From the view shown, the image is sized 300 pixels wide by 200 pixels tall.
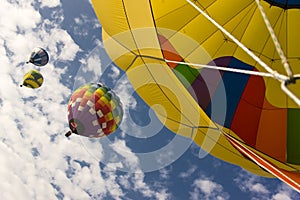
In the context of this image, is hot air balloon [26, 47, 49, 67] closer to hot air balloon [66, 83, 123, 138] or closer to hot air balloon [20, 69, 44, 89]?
hot air balloon [20, 69, 44, 89]

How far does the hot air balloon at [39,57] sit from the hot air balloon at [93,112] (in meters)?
9.02

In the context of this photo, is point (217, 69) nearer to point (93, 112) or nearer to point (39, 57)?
point (93, 112)

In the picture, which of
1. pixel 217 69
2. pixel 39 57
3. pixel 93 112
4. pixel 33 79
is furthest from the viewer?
pixel 39 57

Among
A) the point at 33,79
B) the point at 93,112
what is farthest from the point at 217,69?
the point at 33,79

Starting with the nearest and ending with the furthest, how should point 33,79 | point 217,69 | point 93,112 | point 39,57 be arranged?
point 217,69, point 93,112, point 33,79, point 39,57

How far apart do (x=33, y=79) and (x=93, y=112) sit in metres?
9.32

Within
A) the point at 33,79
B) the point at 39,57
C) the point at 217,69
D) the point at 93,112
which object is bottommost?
the point at 93,112

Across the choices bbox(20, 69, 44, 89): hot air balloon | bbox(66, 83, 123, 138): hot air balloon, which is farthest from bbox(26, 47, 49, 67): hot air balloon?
bbox(66, 83, 123, 138): hot air balloon

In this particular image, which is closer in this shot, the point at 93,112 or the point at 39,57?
the point at 93,112

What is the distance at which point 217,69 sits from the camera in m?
6.62

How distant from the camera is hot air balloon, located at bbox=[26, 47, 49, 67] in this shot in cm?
1711

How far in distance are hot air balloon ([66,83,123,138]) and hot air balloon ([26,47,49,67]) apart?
355 inches

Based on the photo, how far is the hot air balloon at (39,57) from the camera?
674 inches

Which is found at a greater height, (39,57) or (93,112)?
(39,57)
